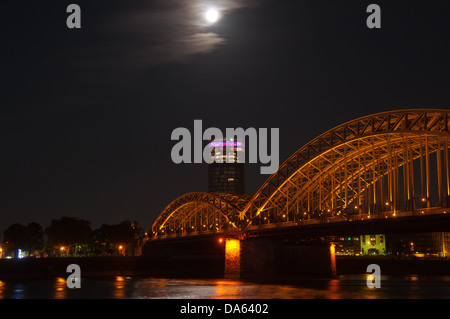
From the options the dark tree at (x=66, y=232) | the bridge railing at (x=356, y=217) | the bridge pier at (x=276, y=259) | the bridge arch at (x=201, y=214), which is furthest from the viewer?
the dark tree at (x=66, y=232)

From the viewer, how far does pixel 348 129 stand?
324 ft

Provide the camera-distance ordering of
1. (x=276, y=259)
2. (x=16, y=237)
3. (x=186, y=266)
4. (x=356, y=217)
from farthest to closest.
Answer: (x=16, y=237) < (x=186, y=266) < (x=276, y=259) < (x=356, y=217)

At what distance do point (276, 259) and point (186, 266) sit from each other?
2100 inches

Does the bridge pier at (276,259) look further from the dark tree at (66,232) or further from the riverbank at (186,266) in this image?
the dark tree at (66,232)

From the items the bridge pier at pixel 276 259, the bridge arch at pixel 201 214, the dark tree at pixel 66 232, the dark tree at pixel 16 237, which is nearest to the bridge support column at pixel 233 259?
the bridge pier at pixel 276 259

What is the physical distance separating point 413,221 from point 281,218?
4135 centimetres

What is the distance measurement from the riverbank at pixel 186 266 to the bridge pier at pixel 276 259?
82.0 feet

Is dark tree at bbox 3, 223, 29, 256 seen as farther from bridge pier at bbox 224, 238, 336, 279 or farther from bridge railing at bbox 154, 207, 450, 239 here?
bridge railing at bbox 154, 207, 450, 239

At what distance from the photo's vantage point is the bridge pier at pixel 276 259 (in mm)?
119625

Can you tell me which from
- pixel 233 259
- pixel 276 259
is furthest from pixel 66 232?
pixel 276 259

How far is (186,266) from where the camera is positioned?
169 metres

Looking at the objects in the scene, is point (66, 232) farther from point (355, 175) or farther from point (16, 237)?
point (355, 175)

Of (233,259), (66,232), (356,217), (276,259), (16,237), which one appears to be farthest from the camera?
(16,237)

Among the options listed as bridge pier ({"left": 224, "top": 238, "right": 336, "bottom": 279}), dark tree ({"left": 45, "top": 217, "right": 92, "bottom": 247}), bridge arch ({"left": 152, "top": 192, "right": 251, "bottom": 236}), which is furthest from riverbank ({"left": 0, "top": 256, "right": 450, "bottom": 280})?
dark tree ({"left": 45, "top": 217, "right": 92, "bottom": 247})
